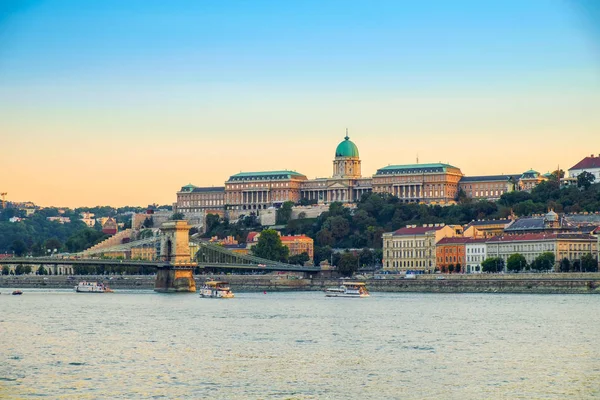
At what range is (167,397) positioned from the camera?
2956cm

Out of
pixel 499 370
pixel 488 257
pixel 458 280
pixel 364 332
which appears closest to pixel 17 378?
pixel 499 370

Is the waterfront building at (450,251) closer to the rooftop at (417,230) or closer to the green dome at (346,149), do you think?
the rooftop at (417,230)

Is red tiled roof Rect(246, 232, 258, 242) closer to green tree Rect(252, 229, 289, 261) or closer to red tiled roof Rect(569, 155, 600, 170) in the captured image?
green tree Rect(252, 229, 289, 261)

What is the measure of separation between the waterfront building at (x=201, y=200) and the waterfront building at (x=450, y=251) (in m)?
59.5

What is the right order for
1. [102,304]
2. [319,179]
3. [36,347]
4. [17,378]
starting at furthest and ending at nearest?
[319,179]
[102,304]
[36,347]
[17,378]

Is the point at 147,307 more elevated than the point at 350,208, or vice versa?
the point at 350,208

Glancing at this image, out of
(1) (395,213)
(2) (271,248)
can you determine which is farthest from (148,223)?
(2) (271,248)

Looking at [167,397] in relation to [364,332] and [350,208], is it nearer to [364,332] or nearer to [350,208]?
[364,332]

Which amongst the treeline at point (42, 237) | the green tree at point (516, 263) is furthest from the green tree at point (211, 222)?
the green tree at point (516, 263)

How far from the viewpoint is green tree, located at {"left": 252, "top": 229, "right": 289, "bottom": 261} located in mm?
110812

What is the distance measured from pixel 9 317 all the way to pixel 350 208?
284ft

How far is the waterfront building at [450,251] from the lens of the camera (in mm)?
99150

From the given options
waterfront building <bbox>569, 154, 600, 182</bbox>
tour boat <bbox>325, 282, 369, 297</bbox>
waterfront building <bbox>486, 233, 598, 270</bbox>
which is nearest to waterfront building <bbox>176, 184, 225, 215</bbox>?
waterfront building <bbox>569, 154, 600, 182</bbox>

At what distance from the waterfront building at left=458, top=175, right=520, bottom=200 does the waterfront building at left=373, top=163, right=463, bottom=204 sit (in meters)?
1.10
